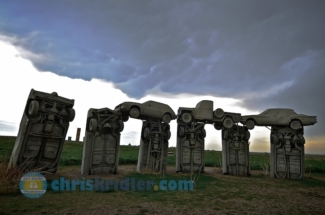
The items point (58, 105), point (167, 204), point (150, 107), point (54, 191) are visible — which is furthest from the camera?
point (150, 107)

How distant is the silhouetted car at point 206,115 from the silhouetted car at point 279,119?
3.70 feet

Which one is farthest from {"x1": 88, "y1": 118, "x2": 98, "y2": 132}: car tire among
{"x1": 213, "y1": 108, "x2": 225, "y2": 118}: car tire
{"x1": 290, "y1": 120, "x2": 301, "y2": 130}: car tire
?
{"x1": 290, "y1": 120, "x2": 301, "y2": 130}: car tire

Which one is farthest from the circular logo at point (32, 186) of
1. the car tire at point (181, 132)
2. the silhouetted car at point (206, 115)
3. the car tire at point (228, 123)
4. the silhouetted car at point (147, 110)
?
the car tire at point (228, 123)

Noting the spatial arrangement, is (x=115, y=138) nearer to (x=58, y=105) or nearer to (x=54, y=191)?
(x=58, y=105)

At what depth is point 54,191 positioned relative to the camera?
29.7 feet

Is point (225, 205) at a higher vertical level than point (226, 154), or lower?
lower

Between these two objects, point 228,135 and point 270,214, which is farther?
point 228,135

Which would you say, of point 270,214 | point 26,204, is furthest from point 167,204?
point 26,204

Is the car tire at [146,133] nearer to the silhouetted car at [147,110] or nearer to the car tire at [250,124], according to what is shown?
the silhouetted car at [147,110]

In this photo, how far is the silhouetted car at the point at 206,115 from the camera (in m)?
18.3

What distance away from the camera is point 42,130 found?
12.8 meters

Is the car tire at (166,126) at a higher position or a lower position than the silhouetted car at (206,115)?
lower

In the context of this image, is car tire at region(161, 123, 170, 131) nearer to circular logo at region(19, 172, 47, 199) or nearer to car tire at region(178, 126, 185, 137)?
car tire at region(178, 126, 185, 137)

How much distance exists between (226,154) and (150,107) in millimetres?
7653
